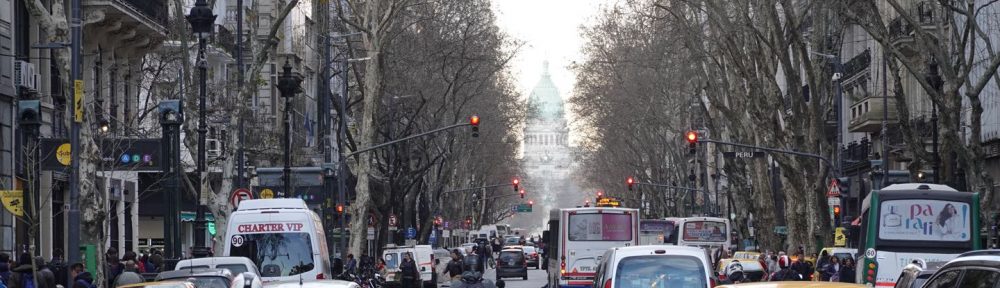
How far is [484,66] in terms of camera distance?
233ft

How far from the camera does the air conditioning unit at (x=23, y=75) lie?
3309cm

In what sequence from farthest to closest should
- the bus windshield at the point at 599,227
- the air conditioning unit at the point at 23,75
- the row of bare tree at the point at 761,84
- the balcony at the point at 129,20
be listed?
the bus windshield at the point at 599,227, the balcony at the point at 129,20, the air conditioning unit at the point at 23,75, the row of bare tree at the point at 761,84

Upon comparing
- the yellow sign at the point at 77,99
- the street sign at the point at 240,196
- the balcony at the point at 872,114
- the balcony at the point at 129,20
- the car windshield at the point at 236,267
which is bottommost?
the car windshield at the point at 236,267

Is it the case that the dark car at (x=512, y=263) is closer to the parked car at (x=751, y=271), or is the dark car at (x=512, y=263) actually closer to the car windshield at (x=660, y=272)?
the parked car at (x=751, y=271)

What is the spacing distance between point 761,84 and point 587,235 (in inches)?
390

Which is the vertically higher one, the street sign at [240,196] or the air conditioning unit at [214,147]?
the air conditioning unit at [214,147]

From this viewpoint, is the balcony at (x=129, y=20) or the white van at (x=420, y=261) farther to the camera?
the white van at (x=420, y=261)

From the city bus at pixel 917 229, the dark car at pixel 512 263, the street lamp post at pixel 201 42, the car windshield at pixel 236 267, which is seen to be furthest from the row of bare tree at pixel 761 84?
the car windshield at pixel 236 267

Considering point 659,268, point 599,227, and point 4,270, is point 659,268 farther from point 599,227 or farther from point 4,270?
point 599,227

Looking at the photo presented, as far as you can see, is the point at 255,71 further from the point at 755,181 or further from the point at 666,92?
the point at 666,92

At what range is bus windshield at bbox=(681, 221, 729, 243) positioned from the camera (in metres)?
59.7

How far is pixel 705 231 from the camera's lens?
197 feet

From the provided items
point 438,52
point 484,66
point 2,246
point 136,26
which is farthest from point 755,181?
point 2,246

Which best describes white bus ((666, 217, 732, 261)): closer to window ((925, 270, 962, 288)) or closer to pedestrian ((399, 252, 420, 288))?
pedestrian ((399, 252, 420, 288))
